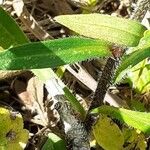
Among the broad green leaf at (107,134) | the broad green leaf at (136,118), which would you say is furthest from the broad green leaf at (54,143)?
the broad green leaf at (136,118)

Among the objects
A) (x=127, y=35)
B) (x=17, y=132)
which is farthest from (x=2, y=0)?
(x=127, y=35)

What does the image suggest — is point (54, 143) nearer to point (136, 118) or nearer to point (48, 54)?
point (136, 118)

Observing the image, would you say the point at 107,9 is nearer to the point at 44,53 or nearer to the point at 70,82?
the point at 70,82

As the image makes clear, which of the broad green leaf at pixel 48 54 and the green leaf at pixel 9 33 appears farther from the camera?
the green leaf at pixel 9 33

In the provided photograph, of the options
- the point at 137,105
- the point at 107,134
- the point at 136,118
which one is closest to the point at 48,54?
the point at 136,118

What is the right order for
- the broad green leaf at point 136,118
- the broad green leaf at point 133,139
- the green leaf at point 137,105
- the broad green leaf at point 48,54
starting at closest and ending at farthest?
the broad green leaf at point 48,54 → the broad green leaf at point 136,118 → the broad green leaf at point 133,139 → the green leaf at point 137,105

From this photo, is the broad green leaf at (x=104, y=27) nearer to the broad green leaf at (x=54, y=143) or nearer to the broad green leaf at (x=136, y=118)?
the broad green leaf at (x=136, y=118)
